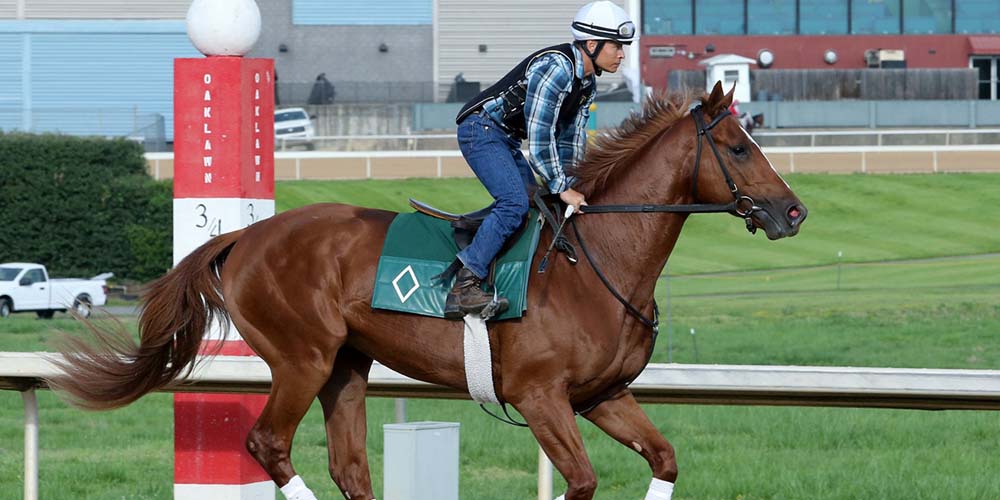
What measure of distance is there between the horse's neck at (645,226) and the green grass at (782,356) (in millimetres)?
2315

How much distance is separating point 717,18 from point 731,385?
46036 millimetres

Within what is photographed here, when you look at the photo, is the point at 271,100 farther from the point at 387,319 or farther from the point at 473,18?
the point at 473,18

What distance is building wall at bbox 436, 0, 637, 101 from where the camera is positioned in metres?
49.0

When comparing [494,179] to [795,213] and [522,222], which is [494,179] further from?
[795,213]

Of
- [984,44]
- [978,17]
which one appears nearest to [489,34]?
[984,44]

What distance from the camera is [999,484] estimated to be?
7.45 m

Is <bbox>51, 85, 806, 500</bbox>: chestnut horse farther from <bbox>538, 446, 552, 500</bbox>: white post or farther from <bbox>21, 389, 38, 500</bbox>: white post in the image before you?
<bbox>538, 446, 552, 500</bbox>: white post

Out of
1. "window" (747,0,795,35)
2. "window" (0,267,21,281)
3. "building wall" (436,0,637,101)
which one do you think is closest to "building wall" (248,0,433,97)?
"building wall" (436,0,637,101)

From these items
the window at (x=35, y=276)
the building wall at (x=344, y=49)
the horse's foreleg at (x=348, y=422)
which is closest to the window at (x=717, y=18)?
the building wall at (x=344, y=49)

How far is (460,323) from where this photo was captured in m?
5.62

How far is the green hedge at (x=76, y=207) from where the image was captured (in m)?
31.4

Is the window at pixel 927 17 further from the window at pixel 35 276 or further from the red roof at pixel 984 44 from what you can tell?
the window at pixel 35 276

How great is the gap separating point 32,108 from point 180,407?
4046 cm

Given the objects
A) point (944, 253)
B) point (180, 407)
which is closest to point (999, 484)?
point (180, 407)
